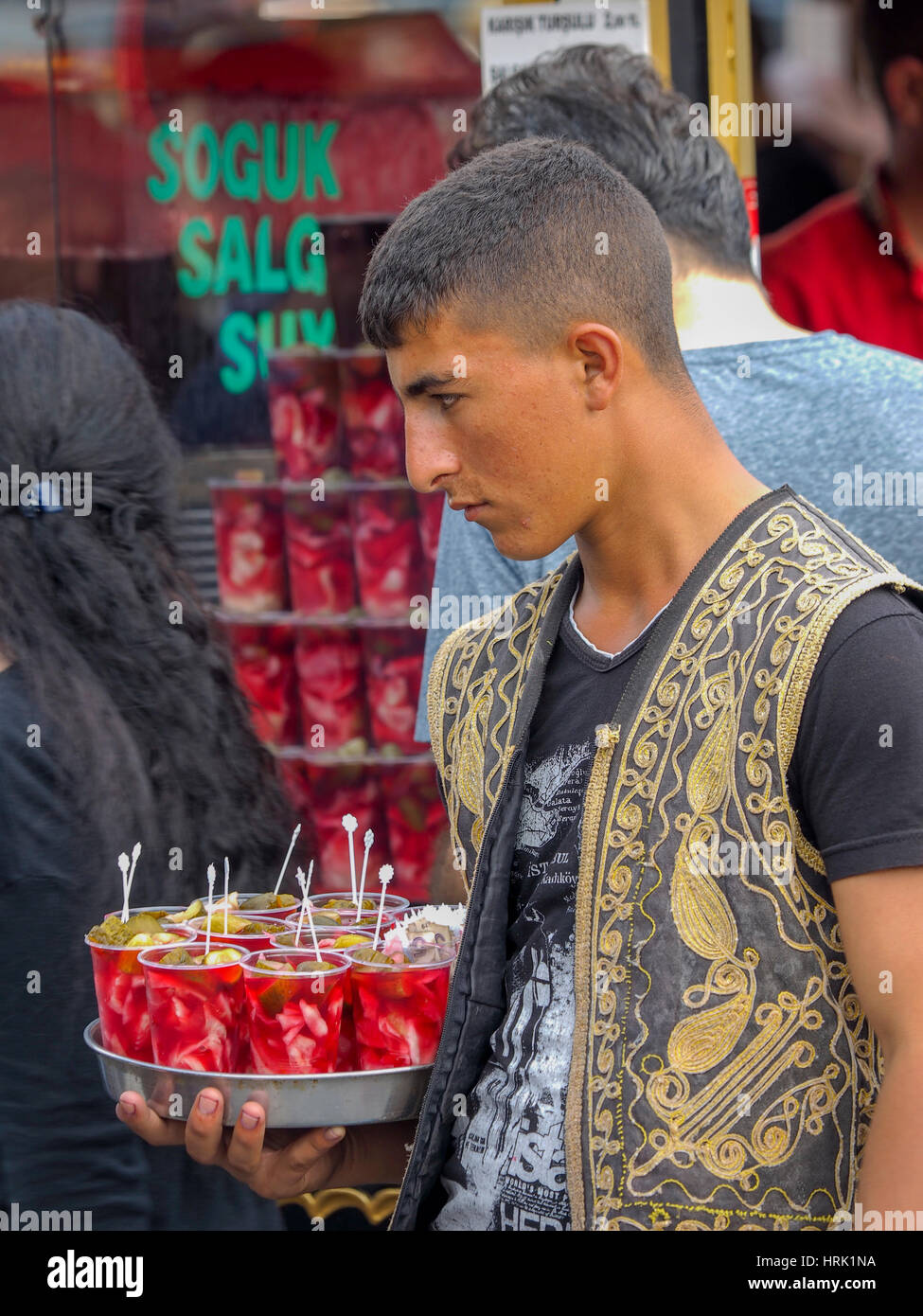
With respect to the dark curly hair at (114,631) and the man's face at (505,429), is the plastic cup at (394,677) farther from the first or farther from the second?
the man's face at (505,429)

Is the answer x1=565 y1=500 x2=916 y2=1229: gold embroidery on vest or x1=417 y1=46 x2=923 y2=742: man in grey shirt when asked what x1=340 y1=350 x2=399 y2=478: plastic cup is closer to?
x1=417 y1=46 x2=923 y2=742: man in grey shirt

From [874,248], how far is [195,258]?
2.08m

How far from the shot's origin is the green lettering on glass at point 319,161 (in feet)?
15.0

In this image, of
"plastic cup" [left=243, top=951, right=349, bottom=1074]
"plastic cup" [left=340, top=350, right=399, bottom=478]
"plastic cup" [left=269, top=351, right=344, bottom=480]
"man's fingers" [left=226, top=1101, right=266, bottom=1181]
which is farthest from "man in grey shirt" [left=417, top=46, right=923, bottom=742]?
"plastic cup" [left=269, top=351, right=344, bottom=480]

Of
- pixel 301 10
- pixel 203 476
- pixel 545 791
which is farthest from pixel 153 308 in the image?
pixel 545 791

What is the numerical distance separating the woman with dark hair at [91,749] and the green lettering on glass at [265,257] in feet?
6.83

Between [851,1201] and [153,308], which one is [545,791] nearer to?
[851,1201]

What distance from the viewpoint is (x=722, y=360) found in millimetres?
2510

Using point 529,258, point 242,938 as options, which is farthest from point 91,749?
point 529,258

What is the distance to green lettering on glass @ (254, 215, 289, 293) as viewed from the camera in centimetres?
461

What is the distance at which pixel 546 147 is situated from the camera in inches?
68.2

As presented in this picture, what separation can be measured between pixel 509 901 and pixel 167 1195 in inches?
39.4

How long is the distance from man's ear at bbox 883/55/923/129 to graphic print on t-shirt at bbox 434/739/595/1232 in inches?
119

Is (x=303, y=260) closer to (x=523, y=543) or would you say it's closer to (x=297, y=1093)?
(x=523, y=543)
